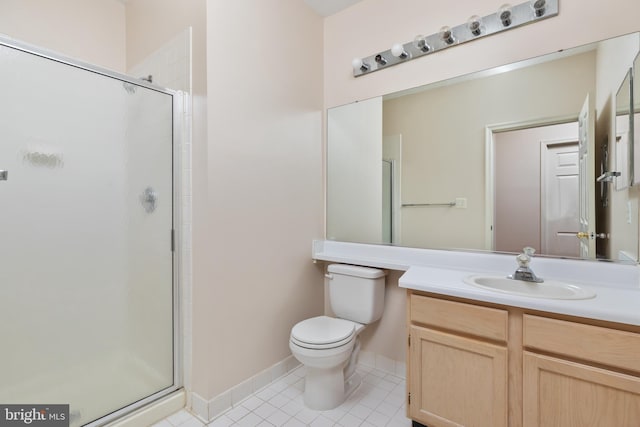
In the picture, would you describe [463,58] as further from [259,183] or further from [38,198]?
[38,198]

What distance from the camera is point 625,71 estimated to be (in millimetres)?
1375

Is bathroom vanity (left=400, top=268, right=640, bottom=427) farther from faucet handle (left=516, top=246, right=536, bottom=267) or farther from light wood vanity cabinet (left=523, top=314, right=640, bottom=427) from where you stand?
faucet handle (left=516, top=246, right=536, bottom=267)

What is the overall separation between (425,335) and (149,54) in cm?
236

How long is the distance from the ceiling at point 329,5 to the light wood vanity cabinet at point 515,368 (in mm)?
2017

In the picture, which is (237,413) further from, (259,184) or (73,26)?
(73,26)

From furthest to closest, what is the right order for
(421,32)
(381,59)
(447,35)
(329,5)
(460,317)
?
(329,5)
(381,59)
(421,32)
(447,35)
(460,317)

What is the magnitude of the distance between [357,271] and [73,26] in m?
2.51

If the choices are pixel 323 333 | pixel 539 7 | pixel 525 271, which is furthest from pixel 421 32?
pixel 323 333

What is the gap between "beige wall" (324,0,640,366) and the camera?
4.76 feet

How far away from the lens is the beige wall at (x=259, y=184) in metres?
1.64

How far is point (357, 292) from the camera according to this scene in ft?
6.49

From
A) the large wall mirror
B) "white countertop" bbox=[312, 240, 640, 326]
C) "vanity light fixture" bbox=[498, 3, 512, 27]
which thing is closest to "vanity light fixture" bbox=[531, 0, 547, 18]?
"vanity light fixture" bbox=[498, 3, 512, 27]

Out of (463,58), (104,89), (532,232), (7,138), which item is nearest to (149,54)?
(104,89)

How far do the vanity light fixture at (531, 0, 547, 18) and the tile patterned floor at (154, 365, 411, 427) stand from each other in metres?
2.17
